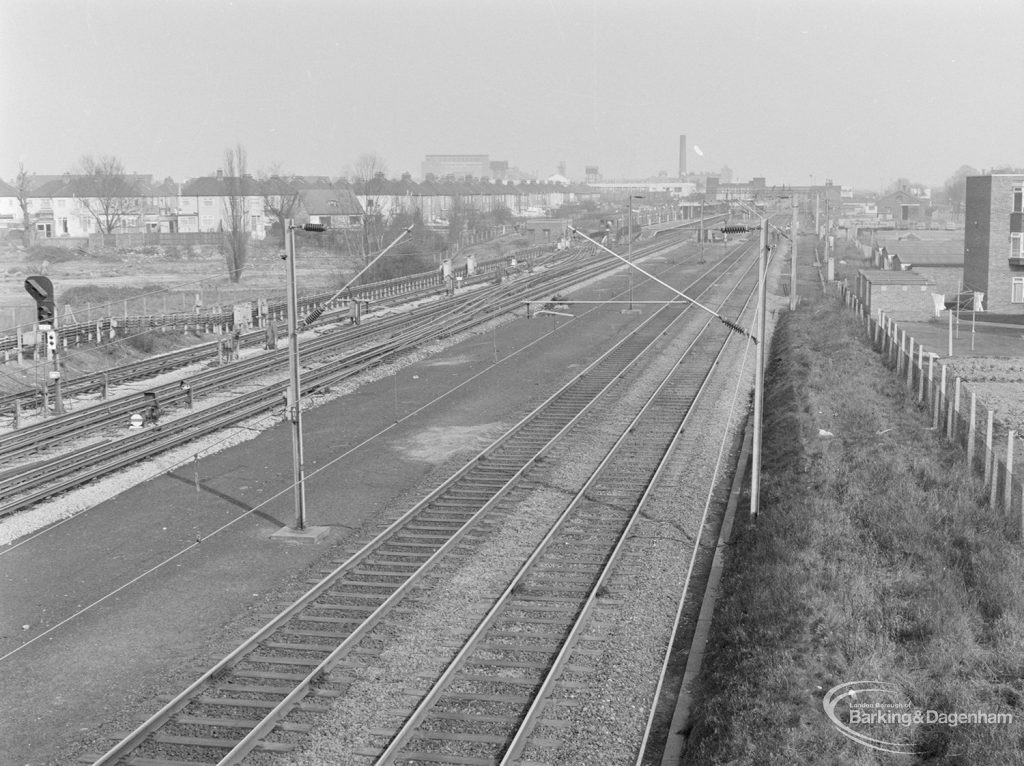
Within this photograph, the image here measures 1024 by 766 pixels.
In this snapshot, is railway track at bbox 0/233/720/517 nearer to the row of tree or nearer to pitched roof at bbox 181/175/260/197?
the row of tree

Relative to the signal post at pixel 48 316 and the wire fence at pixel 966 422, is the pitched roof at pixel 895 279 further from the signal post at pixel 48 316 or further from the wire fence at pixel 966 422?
the signal post at pixel 48 316

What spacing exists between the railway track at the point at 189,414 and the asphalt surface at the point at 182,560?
4.02 feet

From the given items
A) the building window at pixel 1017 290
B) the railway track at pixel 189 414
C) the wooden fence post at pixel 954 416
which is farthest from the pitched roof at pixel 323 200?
the wooden fence post at pixel 954 416

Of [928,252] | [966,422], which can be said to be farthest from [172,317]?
[928,252]

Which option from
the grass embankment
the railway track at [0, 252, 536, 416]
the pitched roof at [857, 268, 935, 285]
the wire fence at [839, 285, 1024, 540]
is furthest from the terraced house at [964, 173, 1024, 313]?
the grass embankment

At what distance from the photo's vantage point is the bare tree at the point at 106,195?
9956 centimetres

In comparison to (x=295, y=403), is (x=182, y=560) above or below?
below

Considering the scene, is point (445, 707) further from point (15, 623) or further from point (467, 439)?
point (467, 439)

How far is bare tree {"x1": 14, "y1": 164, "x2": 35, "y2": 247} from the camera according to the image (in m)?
91.4

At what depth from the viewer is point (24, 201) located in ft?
319

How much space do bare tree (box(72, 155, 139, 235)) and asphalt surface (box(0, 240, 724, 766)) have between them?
80.9 meters

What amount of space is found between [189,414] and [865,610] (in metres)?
17.1

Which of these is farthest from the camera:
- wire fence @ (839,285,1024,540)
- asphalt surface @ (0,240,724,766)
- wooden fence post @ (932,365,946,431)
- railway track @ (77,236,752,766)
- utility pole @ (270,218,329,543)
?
wooden fence post @ (932,365,946,431)

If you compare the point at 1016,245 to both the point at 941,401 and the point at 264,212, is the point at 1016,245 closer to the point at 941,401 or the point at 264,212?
the point at 941,401
